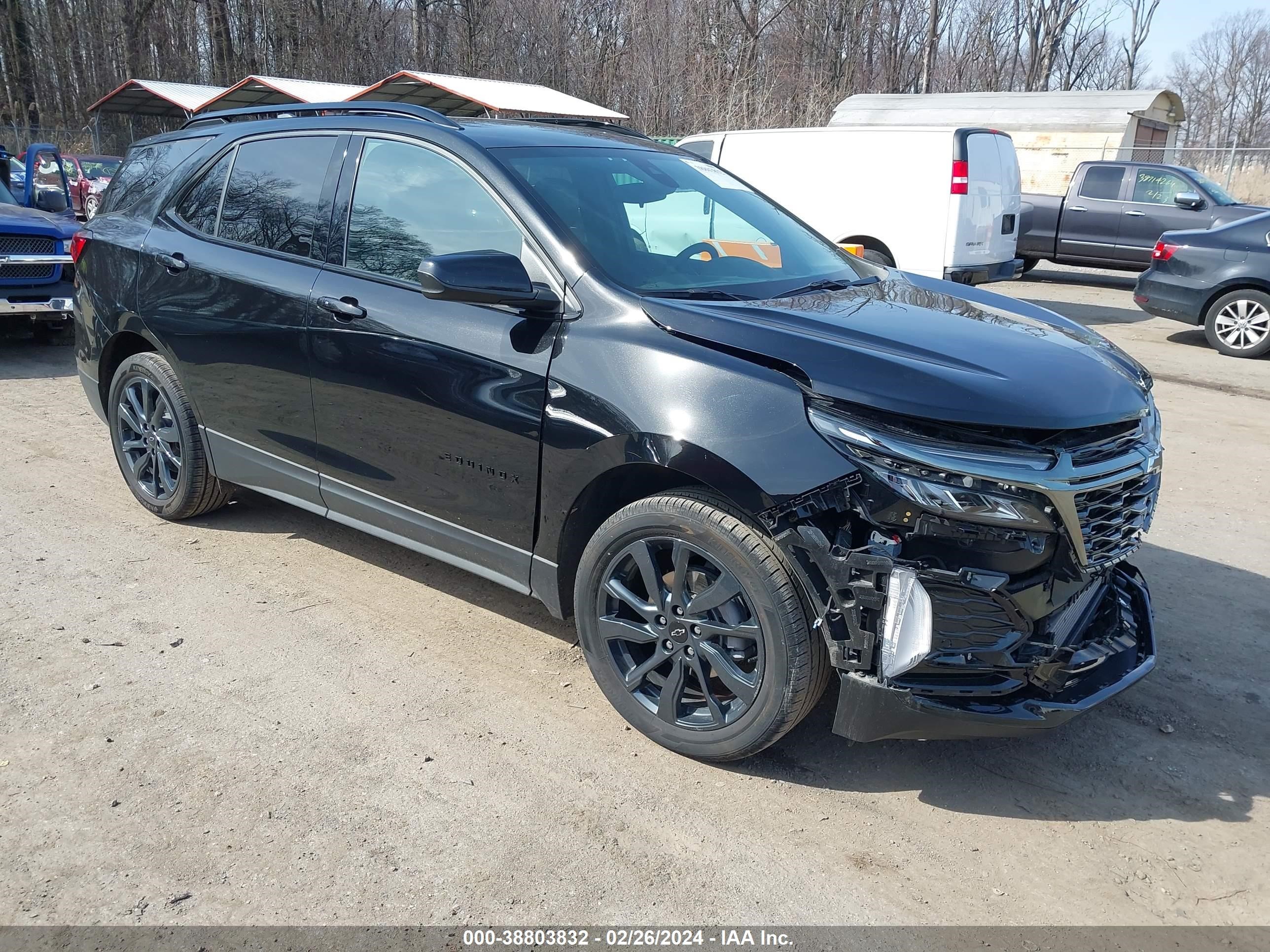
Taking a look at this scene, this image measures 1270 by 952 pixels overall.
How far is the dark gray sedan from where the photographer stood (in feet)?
34.2

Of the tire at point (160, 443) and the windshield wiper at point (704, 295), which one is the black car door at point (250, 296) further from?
the windshield wiper at point (704, 295)

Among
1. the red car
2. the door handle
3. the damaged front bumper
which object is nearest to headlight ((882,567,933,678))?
the damaged front bumper

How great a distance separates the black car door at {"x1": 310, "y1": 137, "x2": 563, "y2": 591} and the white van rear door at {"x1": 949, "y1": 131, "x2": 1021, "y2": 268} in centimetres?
858

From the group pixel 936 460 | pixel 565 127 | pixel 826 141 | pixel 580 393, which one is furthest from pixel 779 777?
pixel 826 141

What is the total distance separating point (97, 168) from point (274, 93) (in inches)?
292

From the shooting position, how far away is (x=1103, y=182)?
16062 millimetres

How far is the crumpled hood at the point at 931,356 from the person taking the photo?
9.08 ft

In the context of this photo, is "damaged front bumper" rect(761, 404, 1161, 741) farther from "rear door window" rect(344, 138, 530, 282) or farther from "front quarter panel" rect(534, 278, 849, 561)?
"rear door window" rect(344, 138, 530, 282)

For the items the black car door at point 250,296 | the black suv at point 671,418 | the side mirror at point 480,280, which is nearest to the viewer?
the black suv at point 671,418

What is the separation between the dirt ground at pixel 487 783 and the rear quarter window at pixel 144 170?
73.8 inches

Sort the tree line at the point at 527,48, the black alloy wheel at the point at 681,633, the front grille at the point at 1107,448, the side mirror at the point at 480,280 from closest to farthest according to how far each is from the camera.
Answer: the front grille at the point at 1107,448 → the black alloy wheel at the point at 681,633 → the side mirror at the point at 480,280 → the tree line at the point at 527,48

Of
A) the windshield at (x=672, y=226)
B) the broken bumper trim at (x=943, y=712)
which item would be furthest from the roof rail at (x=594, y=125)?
the broken bumper trim at (x=943, y=712)

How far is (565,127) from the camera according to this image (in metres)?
4.34

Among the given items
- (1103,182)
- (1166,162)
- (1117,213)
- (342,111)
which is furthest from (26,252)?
(1166,162)
